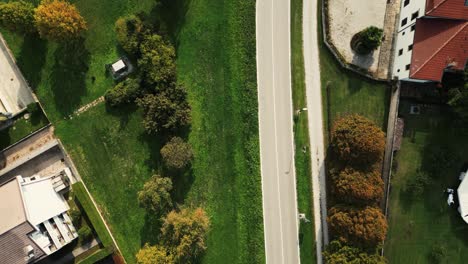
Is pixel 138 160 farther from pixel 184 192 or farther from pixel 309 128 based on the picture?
pixel 309 128

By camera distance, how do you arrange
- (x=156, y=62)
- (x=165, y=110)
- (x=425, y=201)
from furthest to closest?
1. (x=425, y=201)
2. (x=156, y=62)
3. (x=165, y=110)

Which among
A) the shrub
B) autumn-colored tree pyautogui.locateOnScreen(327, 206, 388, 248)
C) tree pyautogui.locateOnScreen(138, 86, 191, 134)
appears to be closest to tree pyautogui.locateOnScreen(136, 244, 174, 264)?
the shrub

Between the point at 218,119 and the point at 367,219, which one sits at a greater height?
the point at 218,119

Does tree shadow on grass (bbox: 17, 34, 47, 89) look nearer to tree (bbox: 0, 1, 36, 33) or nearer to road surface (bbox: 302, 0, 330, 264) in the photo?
tree (bbox: 0, 1, 36, 33)

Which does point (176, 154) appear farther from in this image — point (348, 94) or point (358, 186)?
point (348, 94)

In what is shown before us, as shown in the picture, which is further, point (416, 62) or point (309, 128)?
point (309, 128)

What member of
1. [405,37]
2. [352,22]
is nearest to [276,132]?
[352,22]

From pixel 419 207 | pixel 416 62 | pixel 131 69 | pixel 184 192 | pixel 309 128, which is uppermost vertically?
pixel 131 69

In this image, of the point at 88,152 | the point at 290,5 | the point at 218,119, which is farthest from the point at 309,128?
the point at 88,152
